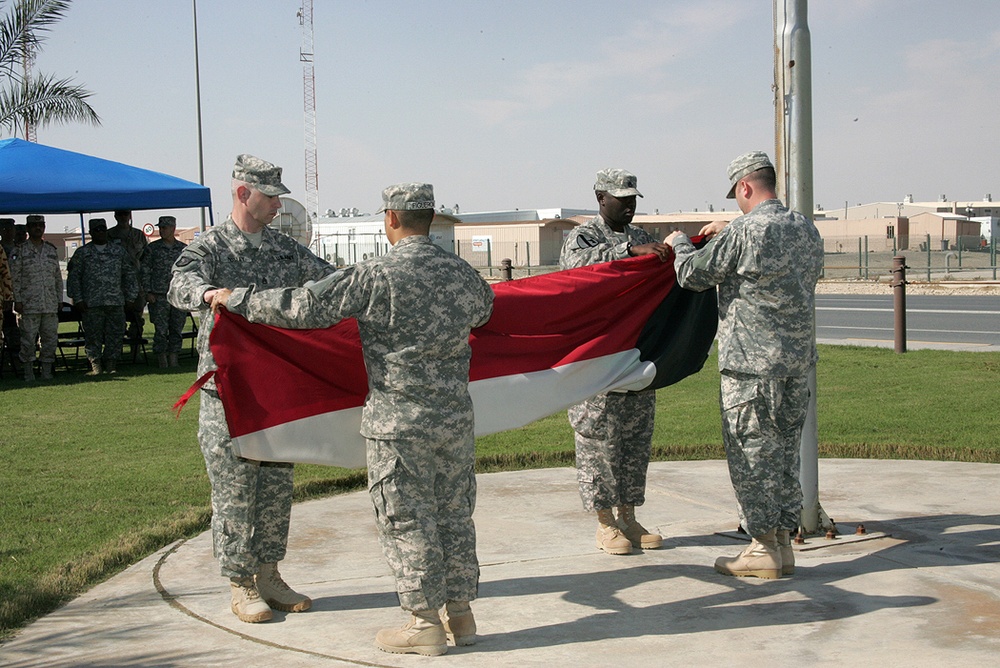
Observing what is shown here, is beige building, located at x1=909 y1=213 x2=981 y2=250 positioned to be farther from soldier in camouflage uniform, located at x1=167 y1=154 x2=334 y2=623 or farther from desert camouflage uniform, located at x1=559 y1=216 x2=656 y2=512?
soldier in camouflage uniform, located at x1=167 y1=154 x2=334 y2=623

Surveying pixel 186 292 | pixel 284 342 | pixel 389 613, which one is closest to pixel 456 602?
pixel 389 613

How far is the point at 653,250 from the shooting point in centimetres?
619

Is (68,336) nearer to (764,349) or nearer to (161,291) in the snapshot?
(161,291)

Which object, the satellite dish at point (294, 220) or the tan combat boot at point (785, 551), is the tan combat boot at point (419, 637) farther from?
the satellite dish at point (294, 220)

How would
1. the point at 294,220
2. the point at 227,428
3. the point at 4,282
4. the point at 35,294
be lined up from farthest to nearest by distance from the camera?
the point at 294,220, the point at 35,294, the point at 4,282, the point at 227,428

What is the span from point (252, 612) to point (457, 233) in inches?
2501

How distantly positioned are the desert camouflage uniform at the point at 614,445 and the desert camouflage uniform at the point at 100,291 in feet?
35.2

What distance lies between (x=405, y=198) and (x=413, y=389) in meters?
0.81

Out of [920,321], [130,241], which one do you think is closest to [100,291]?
[130,241]

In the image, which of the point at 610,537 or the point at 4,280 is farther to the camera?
the point at 4,280

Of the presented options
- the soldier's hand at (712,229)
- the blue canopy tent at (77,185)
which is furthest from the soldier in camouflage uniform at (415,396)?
the blue canopy tent at (77,185)

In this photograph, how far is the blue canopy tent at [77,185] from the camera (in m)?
14.7

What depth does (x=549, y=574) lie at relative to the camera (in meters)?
5.74

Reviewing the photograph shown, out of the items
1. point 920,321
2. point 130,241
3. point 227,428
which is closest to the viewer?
point 227,428
